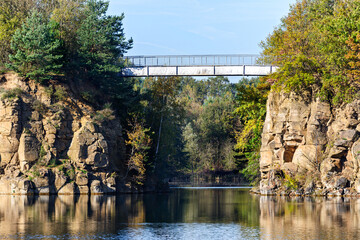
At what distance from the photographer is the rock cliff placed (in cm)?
7100

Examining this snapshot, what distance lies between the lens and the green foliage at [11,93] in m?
73.9

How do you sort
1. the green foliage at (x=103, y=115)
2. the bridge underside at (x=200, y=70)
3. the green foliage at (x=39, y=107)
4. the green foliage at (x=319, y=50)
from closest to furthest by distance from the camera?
the green foliage at (x=319, y=50) → the green foliage at (x=39, y=107) → the green foliage at (x=103, y=115) → the bridge underside at (x=200, y=70)

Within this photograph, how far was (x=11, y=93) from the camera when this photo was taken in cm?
7456

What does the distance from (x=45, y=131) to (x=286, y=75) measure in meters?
30.0

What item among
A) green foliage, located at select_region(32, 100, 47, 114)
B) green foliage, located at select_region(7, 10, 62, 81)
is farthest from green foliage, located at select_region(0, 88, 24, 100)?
green foliage, located at select_region(7, 10, 62, 81)

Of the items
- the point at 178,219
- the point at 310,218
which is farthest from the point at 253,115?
the point at 310,218

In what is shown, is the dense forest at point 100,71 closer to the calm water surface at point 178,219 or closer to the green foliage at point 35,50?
the green foliage at point 35,50

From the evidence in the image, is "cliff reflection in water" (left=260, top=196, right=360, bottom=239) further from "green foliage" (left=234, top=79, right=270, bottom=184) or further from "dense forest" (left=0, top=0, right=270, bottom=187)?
"dense forest" (left=0, top=0, right=270, bottom=187)

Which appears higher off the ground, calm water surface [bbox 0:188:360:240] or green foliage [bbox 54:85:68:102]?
green foliage [bbox 54:85:68:102]

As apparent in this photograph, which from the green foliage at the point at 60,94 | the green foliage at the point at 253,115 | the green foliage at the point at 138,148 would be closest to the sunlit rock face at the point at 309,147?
the green foliage at the point at 253,115

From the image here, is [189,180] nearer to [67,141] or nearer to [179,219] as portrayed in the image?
[67,141]

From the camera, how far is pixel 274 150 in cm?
7438

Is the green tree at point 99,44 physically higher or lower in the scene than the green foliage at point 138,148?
higher

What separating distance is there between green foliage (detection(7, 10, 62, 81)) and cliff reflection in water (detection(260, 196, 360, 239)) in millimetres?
32246
